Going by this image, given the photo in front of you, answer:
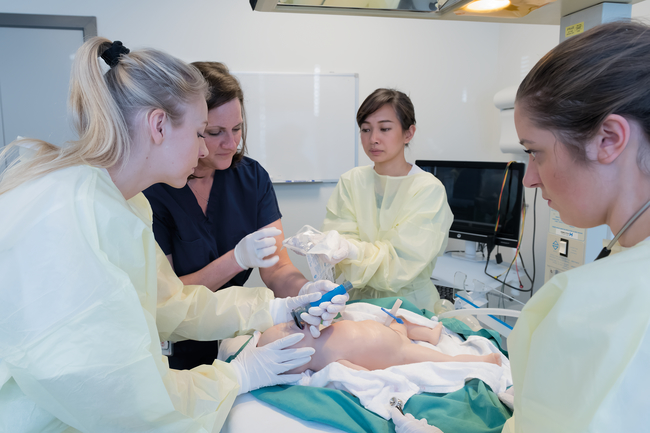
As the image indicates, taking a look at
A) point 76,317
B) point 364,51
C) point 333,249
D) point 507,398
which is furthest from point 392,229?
point 364,51

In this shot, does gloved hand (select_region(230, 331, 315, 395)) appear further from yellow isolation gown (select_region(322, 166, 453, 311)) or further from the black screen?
the black screen

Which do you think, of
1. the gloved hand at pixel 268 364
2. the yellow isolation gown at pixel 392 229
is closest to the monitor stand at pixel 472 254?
the yellow isolation gown at pixel 392 229

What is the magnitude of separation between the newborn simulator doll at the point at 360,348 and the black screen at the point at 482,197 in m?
1.51

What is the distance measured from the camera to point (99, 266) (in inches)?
30.0

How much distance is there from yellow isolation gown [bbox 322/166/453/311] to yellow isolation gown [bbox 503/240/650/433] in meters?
1.12

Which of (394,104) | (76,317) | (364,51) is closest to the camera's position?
(76,317)

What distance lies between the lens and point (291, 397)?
1121mm

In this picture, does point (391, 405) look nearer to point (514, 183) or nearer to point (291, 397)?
point (291, 397)

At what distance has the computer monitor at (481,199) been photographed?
2.67m

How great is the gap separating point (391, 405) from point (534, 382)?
552 millimetres

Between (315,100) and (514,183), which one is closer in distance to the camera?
(514,183)

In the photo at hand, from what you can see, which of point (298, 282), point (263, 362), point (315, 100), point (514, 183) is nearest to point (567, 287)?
point (263, 362)

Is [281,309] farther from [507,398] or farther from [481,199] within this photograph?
[481,199]

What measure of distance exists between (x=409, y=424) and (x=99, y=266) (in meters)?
0.78
